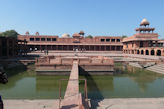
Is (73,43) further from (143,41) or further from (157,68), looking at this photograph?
(157,68)

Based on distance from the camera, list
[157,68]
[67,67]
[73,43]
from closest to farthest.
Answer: [67,67]
[157,68]
[73,43]

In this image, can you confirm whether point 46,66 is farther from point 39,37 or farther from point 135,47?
point 39,37

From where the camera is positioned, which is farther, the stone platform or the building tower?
the building tower

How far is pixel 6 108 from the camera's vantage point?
6.90 metres

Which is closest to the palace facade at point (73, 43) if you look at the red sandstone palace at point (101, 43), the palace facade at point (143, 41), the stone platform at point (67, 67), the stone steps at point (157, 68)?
the red sandstone palace at point (101, 43)

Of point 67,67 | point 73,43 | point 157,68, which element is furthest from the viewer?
point 73,43

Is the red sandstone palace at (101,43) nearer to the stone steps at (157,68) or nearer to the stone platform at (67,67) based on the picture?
the stone steps at (157,68)

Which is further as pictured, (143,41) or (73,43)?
(73,43)

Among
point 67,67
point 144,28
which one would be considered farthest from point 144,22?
point 67,67

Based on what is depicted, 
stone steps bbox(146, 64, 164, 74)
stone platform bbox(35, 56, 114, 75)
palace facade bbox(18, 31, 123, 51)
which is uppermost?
palace facade bbox(18, 31, 123, 51)

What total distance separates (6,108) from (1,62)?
19388 mm

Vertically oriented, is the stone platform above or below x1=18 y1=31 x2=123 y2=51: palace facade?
below

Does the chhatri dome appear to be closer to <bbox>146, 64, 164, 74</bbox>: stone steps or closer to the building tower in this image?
the building tower

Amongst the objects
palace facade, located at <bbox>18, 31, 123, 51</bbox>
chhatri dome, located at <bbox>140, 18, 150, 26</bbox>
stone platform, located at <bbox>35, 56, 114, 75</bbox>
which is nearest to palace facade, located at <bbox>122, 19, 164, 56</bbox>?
chhatri dome, located at <bbox>140, 18, 150, 26</bbox>
